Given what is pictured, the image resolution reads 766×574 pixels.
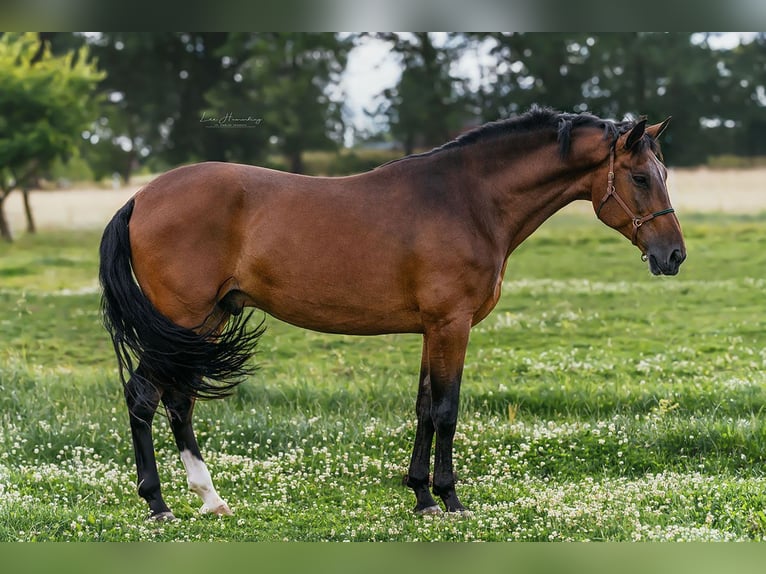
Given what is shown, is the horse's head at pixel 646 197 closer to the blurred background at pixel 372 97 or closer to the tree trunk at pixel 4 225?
the blurred background at pixel 372 97

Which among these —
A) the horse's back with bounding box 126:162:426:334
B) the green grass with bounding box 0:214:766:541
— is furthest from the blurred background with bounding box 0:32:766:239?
the horse's back with bounding box 126:162:426:334

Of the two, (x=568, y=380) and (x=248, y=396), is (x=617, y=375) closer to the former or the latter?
(x=568, y=380)

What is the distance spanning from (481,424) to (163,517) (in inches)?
120

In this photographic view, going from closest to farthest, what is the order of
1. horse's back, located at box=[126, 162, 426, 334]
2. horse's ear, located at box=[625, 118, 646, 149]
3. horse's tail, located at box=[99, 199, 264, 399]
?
horse's ear, located at box=[625, 118, 646, 149] → horse's tail, located at box=[99, 199, 264, 399] → horse's back, located at box=[126, 162, 426, 334]

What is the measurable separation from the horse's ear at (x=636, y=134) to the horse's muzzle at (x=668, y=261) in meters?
0.76

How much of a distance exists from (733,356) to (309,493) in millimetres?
5427

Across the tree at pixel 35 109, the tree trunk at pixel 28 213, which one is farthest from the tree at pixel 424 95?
the tree trunk at pixel 28 213

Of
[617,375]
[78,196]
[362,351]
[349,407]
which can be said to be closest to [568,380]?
[617,375]

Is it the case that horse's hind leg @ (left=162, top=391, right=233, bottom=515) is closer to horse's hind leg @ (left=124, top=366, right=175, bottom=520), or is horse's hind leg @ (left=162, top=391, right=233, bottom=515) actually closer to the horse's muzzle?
horse's hind leg @ (left=124, top=366, right=175, bottom=520)

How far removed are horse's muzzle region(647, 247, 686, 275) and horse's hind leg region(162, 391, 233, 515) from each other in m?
3.41

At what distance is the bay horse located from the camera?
231 inches

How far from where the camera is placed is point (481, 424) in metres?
7.68

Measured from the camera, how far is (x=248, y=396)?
28.1 feet

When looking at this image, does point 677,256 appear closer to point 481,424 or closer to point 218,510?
point 481,424
